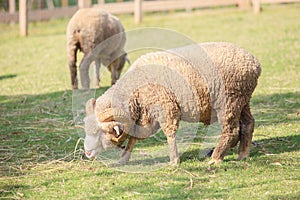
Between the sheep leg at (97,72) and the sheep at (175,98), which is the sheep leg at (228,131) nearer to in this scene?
the sheep at (175,98)

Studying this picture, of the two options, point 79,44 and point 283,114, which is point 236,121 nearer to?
point 283,114

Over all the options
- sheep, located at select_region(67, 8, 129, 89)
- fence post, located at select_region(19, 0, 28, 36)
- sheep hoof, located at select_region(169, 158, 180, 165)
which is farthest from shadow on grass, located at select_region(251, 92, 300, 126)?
fence post, located at select_region(19, 0, 28, 36)

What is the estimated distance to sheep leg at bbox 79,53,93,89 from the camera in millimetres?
10820

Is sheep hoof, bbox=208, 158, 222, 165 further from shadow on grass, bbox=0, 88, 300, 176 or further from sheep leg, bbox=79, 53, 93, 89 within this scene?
sheep leg, bbox=79, 53, 93, 89

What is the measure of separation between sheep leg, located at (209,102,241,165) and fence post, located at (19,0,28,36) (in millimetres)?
12780

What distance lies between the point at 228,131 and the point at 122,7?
48.7 ft

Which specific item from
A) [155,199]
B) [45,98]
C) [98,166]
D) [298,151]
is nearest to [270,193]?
[155,199]

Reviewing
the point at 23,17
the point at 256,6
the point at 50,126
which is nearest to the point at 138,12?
the point at 23,17

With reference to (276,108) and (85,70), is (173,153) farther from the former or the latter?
(85,70)

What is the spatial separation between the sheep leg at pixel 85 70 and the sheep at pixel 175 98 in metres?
4.43

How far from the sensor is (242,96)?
6344 mm

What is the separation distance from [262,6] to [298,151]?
53.8ft

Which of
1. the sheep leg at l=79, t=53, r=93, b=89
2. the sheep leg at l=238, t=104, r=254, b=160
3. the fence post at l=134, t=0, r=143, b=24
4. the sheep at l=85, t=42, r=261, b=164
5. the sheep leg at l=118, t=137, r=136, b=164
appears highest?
the sheep at l=85, t=42, r=261, b=164

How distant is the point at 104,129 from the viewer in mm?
6188
